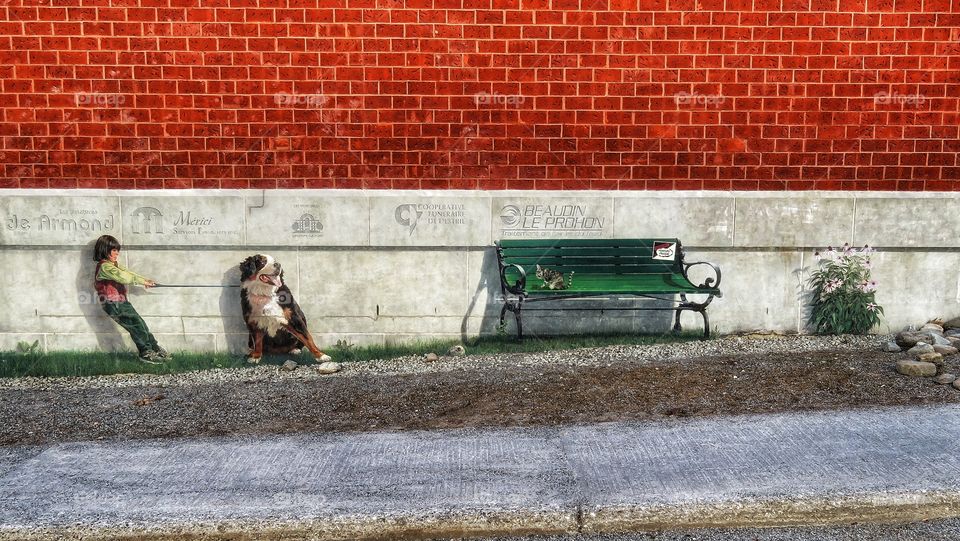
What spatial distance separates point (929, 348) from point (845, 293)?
3.86 feet

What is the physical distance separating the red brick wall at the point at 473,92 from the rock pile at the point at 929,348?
1504 mm

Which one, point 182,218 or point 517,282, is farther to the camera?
point 182,218

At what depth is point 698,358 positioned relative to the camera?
24.7ft

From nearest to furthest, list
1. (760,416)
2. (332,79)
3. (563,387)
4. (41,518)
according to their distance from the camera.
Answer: (41,518) < (760,416) < (563,387) < (332,79)

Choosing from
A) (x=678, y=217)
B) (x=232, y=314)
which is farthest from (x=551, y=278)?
(x=232, y=314)

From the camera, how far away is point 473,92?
8.09 metres

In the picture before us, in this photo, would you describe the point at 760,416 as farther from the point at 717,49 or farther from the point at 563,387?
the point at 717,49

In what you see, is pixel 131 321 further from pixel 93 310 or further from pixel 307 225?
pixel 307 225

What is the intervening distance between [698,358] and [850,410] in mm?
1726

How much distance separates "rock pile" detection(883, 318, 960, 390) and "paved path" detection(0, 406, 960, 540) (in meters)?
0.97

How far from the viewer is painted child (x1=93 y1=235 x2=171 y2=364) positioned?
784 cm

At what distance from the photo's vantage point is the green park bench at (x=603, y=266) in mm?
7961

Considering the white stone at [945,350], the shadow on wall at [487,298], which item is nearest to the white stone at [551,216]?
the shadow on wall at [487,298]

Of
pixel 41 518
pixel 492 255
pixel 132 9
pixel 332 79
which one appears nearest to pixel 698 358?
pixel 492 255
